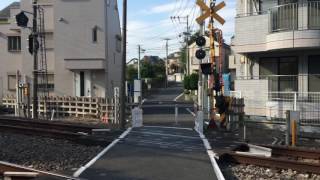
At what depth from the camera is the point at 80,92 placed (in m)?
34.6

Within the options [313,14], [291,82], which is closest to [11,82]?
[291,82]

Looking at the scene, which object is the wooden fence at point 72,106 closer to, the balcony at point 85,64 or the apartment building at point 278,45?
the balcony at point 85,64

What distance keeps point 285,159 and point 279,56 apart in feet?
36.3

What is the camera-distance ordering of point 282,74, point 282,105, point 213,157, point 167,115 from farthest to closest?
point 167,115
point 282,74
point 282,105
point 213,157

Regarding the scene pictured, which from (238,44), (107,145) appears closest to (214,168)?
(107,145)

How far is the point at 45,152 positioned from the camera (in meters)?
13.8

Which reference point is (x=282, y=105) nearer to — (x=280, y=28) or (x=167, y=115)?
(x=280, y=28)

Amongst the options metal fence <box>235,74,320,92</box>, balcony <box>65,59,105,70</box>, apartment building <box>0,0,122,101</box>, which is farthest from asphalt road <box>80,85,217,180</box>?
apartment building <box>0,0,122,101</box>

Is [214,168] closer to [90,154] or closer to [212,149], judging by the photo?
[212,149]

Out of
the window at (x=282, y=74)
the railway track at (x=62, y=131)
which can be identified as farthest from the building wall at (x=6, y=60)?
the window at (x=282, y=74)

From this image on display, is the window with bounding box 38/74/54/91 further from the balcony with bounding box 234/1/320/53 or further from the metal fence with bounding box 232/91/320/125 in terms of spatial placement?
the metal fence with bounding box 232/91/320/125

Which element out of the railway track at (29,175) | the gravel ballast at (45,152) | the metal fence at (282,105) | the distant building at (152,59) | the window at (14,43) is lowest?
the gravel ballast at (45,152)

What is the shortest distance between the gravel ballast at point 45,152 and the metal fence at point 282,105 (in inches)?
340

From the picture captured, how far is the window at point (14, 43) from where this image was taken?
1499 inches
